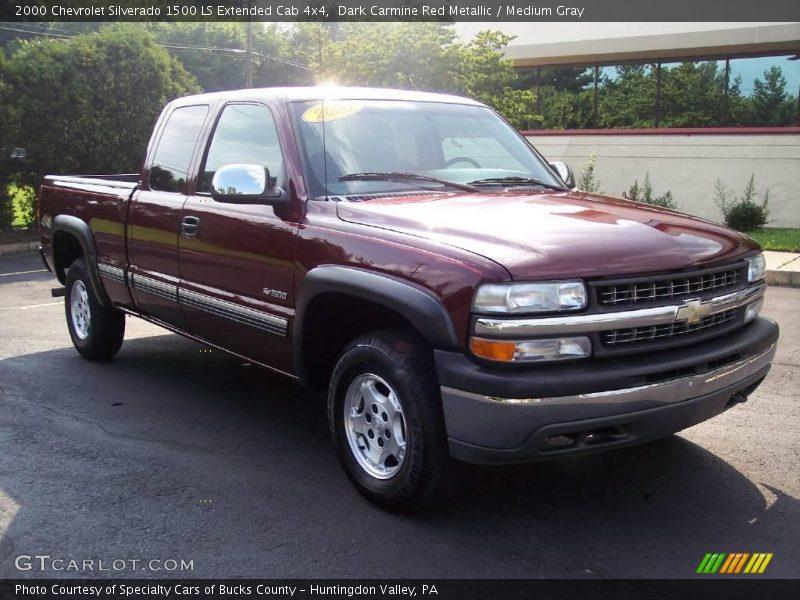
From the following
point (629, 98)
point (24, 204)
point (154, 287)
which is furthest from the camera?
point (629, 98)

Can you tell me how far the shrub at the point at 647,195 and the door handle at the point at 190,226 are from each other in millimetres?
14169

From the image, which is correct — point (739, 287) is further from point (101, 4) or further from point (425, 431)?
point (101, 4)

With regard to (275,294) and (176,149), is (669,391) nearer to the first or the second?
(275,294)

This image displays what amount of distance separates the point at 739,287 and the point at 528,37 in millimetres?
20536

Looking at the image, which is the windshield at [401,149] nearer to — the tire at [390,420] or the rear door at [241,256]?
the rear door at [241,256]

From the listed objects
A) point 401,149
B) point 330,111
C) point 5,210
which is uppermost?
point 330,111

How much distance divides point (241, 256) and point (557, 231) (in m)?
1.81

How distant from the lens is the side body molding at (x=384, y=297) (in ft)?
11.0

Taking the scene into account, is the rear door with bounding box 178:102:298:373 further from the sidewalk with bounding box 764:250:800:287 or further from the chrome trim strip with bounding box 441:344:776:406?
the sidewalk with bounding box 764:250:800:287

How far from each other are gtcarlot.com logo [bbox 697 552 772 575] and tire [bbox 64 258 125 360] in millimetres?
4653

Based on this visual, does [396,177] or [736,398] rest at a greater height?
[396,177]

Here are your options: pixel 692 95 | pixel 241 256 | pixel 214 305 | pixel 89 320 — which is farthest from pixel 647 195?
pixel 241 256

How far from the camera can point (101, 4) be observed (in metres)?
35.0

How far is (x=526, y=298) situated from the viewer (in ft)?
10.5
